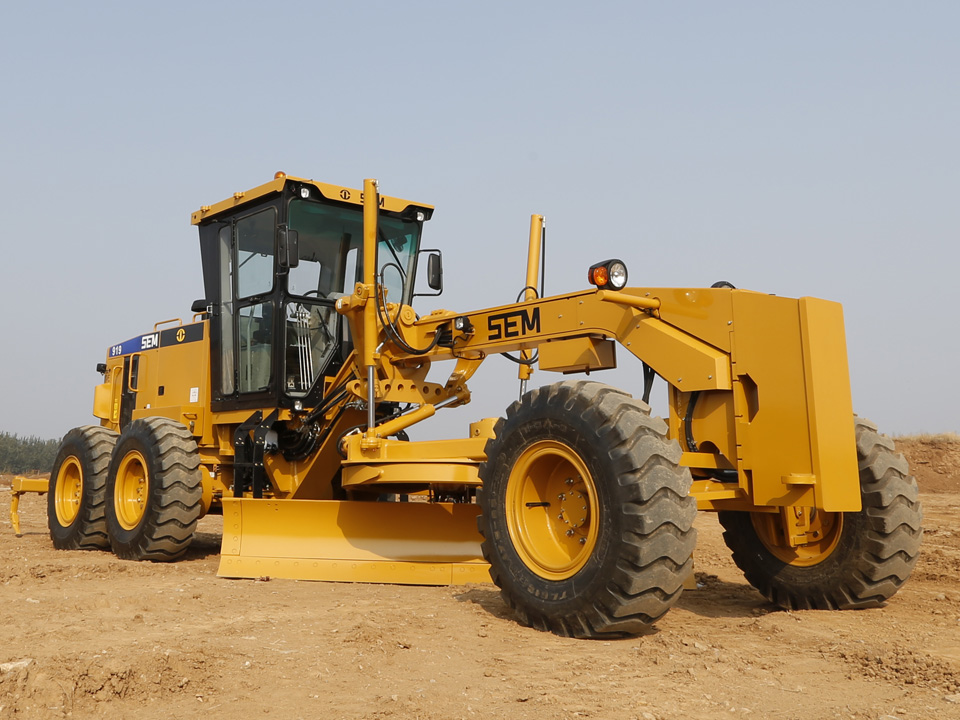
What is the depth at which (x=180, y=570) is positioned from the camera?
744cm

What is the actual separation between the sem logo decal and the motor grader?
2 centimetres

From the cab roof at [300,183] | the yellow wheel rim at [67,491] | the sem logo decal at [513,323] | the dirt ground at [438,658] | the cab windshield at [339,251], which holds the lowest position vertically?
the dirt ground at [438,658]

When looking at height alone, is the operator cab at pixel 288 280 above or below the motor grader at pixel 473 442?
above

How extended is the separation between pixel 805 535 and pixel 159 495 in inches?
203

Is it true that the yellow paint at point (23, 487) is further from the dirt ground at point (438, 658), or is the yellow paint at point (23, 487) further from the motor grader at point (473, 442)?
the dirt ground at point (438, 658)

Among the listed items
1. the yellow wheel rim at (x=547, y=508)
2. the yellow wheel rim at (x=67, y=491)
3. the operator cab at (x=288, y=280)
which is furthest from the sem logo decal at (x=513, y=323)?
the yellow wheel rim at (x=67, y=491)

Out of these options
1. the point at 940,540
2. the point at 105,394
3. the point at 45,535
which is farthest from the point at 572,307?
the point at 45,535

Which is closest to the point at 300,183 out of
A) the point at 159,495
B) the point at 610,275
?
the point at 159,495

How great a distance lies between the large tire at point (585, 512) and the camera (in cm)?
430

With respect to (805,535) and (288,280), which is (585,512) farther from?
(288,280)

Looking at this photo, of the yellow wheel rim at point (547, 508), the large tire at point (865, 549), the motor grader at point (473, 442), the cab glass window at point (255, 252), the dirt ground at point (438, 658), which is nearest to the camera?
the dirt ground at point (438, 658)

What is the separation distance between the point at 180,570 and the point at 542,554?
378 cm

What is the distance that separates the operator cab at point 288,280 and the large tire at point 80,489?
133 centimetres

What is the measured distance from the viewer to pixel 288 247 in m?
7.52
